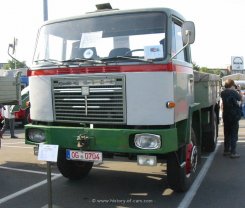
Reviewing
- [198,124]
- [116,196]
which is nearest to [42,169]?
[116,196]

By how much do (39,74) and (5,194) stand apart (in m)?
1.92

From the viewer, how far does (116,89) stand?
5.35m

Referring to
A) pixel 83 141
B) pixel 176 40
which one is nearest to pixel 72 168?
pixel 83 141

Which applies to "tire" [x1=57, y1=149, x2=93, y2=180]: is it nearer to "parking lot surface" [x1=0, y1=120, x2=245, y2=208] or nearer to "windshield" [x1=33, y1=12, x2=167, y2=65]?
"parking lot surface" [x1=0, y1=120, x2=245, y2=208]

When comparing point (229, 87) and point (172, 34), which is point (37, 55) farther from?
point (229, 87)

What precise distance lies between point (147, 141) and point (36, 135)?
175cm

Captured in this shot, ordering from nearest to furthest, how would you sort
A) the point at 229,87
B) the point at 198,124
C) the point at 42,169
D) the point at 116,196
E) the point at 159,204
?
1. the point at 159,204
2. the point at 116,196
3. the point at 198,124
4. the point at 42,169
5. the point at 229,87

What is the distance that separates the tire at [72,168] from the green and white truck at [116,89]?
77cm

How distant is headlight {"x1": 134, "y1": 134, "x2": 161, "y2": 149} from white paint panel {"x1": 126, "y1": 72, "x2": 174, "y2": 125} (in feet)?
0.56

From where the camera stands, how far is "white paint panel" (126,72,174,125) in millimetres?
5219

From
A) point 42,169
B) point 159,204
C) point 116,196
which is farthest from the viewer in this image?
point 42,169

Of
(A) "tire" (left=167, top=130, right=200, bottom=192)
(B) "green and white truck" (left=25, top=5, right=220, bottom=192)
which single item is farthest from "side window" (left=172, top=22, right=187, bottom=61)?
(A) "tire" (left=167, top=130, right=200, bottom=192)

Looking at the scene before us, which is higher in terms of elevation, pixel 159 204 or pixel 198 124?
pixel 198 124

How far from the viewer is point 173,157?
575cm
